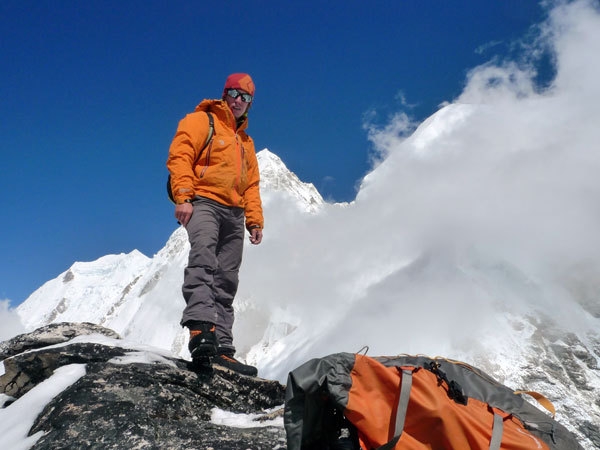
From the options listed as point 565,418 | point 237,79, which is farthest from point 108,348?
point 565,418

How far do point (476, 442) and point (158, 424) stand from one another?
2.36 m

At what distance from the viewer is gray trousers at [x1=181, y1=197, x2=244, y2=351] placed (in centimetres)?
463

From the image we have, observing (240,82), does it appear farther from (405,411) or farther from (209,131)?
(405,411)

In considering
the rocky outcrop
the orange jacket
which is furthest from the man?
the rocky outcrop

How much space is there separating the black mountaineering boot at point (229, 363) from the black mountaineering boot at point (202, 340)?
2.01 feet

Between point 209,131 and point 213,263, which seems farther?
point 209,131

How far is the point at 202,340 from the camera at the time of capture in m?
4.36

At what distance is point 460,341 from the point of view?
198 m

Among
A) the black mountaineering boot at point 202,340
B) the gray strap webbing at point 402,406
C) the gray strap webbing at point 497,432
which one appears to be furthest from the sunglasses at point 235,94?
the gray strap webbing at point 497,432

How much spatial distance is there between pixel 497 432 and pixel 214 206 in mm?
3748

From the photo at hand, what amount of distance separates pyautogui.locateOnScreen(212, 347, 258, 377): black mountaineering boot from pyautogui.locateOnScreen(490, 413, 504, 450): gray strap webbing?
2989 mm

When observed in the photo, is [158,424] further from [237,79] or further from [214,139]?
[237,79]

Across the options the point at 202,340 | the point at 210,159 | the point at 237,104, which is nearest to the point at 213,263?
the point at 202,340

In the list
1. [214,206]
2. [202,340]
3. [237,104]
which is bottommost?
[202,340]
